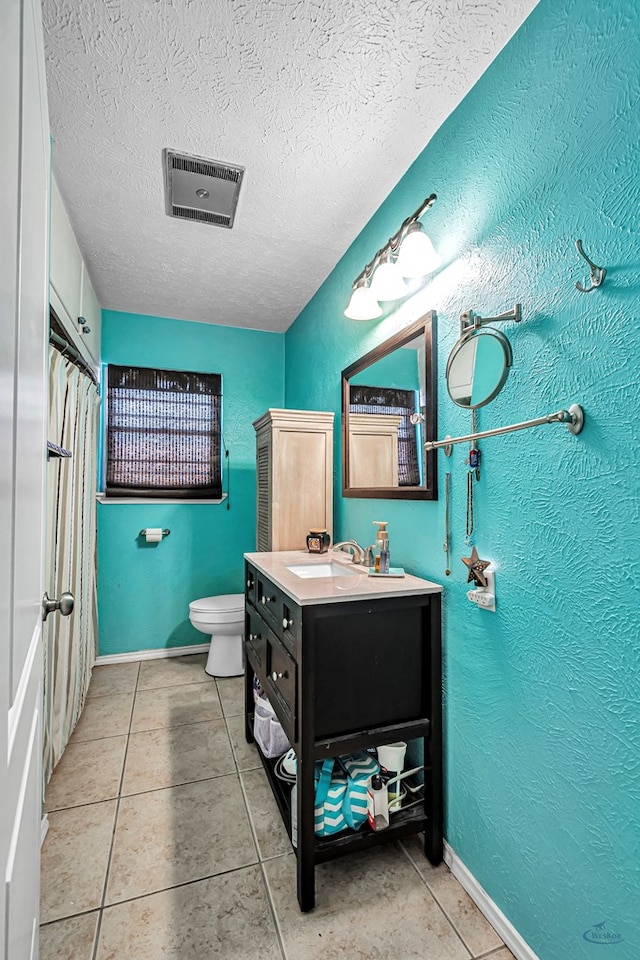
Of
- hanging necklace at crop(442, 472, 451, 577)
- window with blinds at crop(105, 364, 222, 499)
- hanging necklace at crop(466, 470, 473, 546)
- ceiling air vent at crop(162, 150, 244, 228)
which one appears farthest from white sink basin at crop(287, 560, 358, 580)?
ceiling air vent at crop(162, 150, 244, 228)

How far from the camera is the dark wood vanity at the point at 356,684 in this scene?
1.30 metres

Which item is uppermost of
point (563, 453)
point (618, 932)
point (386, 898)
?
point (563, 453)

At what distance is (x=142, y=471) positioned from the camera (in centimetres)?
316

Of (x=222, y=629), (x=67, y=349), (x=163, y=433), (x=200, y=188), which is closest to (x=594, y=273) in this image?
(x=200, y=188)

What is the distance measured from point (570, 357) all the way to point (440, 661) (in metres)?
1.02

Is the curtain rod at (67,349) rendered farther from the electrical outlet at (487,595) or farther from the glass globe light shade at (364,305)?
the electrical outlet at (487,595)

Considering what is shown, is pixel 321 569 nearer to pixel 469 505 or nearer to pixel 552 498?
pixel 469 505

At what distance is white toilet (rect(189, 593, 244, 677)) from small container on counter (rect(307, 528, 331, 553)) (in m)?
0.86

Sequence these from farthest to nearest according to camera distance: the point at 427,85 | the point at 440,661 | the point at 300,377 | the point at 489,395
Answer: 1. the point at 300,377
2. the point at 440,661
3. the point at 427,85
4. the point at 489,395

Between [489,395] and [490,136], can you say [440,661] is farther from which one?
[490,136]

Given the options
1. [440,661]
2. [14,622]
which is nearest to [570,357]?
[440,661]

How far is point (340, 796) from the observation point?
4.53 ft

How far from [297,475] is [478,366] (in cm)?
132

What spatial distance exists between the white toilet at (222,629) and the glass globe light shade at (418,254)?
2203 mm
